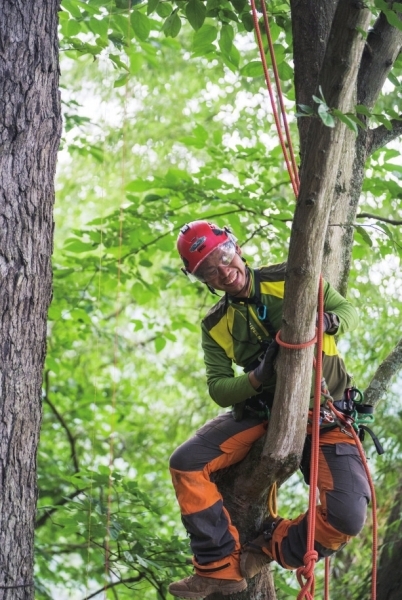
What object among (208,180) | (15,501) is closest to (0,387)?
(15,501)

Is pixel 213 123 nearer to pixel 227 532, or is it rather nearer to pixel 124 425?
pixel 124 425

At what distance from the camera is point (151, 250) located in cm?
495

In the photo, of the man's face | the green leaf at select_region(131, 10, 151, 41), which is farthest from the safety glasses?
the green leaf at select_region(131, 10, 151, 41)

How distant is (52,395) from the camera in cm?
715

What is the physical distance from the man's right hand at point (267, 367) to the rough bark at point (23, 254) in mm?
701

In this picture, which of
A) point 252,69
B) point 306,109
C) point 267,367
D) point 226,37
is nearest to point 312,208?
point 306,109

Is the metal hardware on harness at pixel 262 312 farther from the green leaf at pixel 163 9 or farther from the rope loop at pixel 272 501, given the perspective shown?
the green leaf at pixel 163 9

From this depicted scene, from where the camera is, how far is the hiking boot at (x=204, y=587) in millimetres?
2732

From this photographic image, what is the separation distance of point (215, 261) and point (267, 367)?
0.44 m

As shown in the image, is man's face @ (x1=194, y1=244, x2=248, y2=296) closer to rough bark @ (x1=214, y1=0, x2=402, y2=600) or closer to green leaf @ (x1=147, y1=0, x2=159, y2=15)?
rough bark @ (x1=214, y1=0, x2=402, y2=600)

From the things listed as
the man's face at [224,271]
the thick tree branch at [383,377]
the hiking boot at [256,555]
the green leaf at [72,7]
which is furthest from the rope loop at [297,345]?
the green leaf at [72,7]

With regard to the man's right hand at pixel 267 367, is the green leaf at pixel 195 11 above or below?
above

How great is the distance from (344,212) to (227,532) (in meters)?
1.26

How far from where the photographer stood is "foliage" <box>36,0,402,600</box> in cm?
Result: 368
